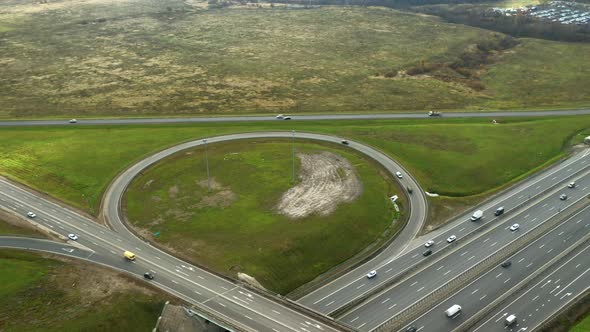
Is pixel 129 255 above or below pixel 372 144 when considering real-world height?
below

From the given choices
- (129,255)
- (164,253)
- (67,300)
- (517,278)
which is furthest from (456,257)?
(67,300)

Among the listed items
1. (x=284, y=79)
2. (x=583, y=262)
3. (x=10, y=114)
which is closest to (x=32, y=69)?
(x=10, y=114)

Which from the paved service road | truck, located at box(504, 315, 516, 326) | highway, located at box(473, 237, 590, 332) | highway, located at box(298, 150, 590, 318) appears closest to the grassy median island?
highway, located at box(298, 150, 590, 318)

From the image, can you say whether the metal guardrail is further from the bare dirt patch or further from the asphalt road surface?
the bare dirt patch

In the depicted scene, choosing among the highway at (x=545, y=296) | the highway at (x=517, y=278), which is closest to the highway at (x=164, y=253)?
the highway at (x=517, y=278)

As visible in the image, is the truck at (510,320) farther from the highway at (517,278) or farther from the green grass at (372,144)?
the green grass at (372,144)

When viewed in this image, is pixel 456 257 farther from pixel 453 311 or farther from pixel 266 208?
pixel 266 208
